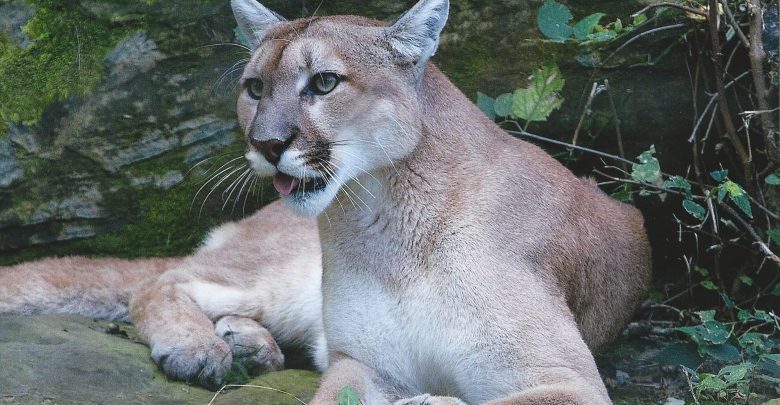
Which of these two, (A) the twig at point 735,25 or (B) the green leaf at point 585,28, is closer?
(B) the green leaf at point 585,28

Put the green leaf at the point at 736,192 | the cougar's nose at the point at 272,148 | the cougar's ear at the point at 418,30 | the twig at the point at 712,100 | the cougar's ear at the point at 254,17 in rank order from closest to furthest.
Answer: the cougar's nose at the point at 272,148 < the cougar's ear at the point at 418,30 < the green leaf at the point at 736,192 < the cougar's ear at the point at 254,17 < the twig at the point at 712,100

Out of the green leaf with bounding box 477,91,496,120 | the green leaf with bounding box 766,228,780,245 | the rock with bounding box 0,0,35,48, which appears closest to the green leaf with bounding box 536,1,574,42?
the green leaf with bounding box 477,91,496,120

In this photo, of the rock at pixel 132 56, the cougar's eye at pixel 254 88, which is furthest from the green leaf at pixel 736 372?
the rock at pixel 132 56

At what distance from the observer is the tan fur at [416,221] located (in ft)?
11.7

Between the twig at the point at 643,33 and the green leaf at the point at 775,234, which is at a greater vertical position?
the twig at the point at 643,33

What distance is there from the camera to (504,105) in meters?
4.73

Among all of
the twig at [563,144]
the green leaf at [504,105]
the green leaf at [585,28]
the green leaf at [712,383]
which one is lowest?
the green leaf at [712,383]

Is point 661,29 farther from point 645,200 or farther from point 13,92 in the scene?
point 13,92

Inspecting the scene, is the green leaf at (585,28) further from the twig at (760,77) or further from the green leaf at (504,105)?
the twig at (760,77)

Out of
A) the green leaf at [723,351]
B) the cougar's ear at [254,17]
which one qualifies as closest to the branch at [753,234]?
the green leaf at [723,351]

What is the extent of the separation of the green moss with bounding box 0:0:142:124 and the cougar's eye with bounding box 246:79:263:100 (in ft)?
4.62

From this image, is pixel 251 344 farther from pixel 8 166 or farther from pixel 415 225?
pixel 8 166

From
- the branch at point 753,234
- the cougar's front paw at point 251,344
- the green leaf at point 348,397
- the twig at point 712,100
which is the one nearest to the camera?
the green leaf at point 348,397

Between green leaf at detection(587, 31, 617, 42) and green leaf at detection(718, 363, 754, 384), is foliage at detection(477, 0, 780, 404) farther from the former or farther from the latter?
green leaf at detection(718, 363, 754, 384)
